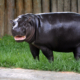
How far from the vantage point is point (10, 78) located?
11.1 feet

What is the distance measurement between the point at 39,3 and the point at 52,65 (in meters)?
4.34

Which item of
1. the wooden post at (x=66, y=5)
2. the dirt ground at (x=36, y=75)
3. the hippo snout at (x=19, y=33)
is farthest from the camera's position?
the wooden post at (x=66, y=5)

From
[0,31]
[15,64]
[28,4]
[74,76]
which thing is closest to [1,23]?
[0,31]

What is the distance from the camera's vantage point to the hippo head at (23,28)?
3.88 metres

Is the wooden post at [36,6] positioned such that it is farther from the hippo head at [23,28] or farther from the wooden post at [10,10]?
the hippo head at [23,28]

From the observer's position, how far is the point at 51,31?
13.6 feet

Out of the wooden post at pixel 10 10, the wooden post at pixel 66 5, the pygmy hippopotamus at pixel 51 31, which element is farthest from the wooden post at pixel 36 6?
the pygmy hippopotamus at pixel 51 31

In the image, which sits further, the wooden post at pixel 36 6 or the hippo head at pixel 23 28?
the wooden post at pixel 36 6

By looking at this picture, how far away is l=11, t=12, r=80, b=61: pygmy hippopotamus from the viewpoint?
4.06 meters

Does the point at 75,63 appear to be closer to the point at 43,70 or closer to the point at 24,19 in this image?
the point at 43,70

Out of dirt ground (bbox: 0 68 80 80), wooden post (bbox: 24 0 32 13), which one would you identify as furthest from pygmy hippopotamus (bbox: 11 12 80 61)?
wooden post (bbox: 24 0 32 13)

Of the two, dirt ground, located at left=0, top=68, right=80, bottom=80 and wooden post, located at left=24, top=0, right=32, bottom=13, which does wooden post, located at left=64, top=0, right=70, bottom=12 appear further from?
dirt ground, located at left=0, top=68, right=80, bottom=80

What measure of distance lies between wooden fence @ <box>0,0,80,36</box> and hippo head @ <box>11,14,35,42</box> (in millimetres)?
3852

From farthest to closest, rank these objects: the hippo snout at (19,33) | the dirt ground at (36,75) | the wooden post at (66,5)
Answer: the wooden post at (66,5) < the hippo snout at (19,33) < the dirt ground at (36,75)
